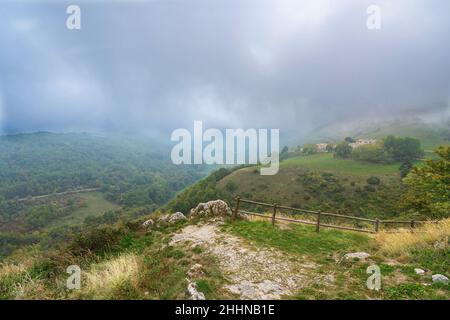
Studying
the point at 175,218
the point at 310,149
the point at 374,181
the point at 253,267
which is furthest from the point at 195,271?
the point at 310,149

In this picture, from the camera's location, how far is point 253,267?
9305 mm

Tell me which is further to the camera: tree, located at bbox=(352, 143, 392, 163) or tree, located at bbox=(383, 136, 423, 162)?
tree, located at bbox=(383, 136, 423, 162)

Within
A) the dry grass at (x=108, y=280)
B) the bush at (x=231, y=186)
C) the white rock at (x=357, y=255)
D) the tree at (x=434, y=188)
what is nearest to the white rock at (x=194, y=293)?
the dry grass at (x=108, y=280)

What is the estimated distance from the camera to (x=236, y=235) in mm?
12805

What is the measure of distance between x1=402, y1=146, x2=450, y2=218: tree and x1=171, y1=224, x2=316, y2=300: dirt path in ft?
69.0

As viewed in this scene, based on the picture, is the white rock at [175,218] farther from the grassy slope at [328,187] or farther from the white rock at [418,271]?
the grassy slope at [328,187]

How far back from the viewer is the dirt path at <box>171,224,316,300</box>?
306 inches

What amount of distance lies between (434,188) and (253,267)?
25612mm

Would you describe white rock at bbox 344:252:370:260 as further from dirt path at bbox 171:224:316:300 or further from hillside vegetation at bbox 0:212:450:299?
dirt path at bbox 171:224:316:300

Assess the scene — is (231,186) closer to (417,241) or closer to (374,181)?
(374,181)

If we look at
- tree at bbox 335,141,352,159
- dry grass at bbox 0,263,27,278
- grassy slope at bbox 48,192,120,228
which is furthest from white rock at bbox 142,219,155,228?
tree at bbox 335,141,352,159

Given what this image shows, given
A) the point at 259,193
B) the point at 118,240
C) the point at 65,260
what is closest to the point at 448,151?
the point at 118,240

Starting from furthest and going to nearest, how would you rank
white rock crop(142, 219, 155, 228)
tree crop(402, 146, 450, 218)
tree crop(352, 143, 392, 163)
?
1. tree crop(352, 143, 392, 163)
2. tree crop(402, 146, 450, 218)
3. white rock crop(142, 219, 155, 228)
